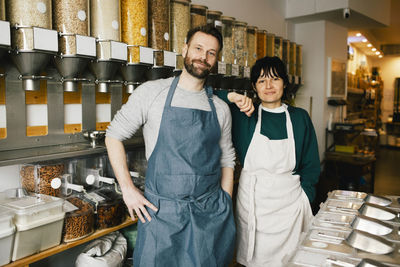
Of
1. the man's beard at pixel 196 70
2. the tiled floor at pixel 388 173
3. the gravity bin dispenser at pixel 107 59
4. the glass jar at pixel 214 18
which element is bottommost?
the tiled floor at pixel 388 173

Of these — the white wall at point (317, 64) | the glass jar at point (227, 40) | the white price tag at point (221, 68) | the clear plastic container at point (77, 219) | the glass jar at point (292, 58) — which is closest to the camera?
the clear plastic container at point (77, 219)

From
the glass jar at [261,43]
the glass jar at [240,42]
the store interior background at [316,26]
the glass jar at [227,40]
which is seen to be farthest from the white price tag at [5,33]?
the store interior background at [316,26]

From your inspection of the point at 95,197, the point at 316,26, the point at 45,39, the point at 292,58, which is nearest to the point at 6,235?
the point at 95,197

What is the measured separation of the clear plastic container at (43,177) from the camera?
158cm

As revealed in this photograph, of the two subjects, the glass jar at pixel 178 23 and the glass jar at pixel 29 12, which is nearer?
the glass jar at pixel 29 12

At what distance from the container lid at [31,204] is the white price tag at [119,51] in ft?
2.31

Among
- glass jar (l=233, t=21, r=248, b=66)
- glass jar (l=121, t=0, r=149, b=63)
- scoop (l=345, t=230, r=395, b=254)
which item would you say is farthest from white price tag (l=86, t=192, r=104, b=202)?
glass jar (l=233, t=21, r=248, b=66)

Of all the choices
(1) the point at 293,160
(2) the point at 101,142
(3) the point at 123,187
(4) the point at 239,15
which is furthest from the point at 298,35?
(3) the point at 123,187

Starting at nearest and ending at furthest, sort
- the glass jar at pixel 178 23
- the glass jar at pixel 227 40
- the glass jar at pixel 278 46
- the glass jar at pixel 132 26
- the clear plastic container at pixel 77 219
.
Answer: the clear plastic container at pixel 77 219 → the glass jar at pixel 132 26 → the glass jar at pixel 178 23 → the glass jar at pixel 227 40 → the glass jar at pixel 278 46

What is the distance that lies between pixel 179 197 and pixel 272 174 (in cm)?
67

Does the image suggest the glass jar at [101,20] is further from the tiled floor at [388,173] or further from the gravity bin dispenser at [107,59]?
the tiled floor at [388,173]

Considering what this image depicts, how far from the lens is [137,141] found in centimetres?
211

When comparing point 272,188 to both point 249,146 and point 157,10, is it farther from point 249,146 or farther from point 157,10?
point 157,10

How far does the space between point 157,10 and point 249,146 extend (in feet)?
2.98
